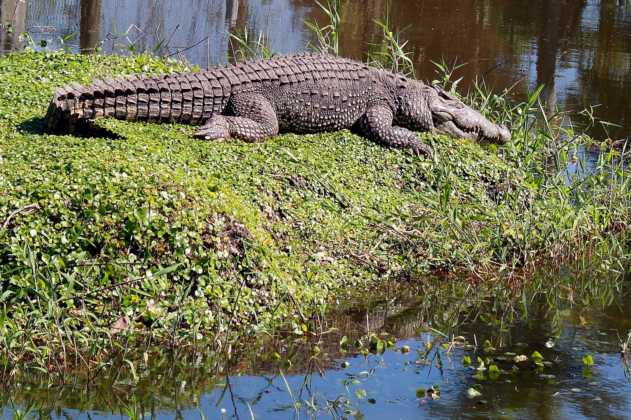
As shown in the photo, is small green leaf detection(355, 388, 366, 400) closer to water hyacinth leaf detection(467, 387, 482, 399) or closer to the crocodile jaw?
water hyacinth leaf detection(467, 387, 482, 399)

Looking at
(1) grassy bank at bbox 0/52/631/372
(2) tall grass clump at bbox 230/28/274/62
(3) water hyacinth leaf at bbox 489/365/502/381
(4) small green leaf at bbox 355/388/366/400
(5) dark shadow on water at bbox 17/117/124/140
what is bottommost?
(4) small green leaf at bbox 355/388/366/400

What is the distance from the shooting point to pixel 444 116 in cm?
882

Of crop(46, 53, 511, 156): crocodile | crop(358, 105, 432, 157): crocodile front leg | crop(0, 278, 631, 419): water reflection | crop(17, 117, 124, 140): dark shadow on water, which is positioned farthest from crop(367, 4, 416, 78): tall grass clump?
crop(0, 278, 631, 419): water reflection

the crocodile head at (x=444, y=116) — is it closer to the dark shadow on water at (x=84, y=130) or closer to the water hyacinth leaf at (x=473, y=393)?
the dark shadow on water at (x=84, y=130)

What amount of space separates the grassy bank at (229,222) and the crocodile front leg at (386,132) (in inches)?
3.7

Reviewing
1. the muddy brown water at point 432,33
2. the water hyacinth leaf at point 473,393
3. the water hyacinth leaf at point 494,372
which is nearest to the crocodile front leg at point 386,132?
the water hyacinth leaf at point 494,372

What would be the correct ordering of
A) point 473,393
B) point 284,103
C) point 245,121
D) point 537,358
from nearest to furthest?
point 473,393 → point 537,358 → point 245,121 → point 284,103

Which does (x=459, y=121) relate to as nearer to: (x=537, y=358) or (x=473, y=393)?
(x=537, y=358)

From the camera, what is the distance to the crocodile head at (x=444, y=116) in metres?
8.66

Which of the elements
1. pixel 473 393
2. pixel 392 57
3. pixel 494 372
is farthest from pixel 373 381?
pixel 392 57

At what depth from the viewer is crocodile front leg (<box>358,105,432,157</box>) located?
8242 mm

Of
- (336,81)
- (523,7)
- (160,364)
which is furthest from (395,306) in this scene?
(523,7)

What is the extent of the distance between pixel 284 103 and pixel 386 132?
87cm

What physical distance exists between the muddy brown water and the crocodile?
325cm
